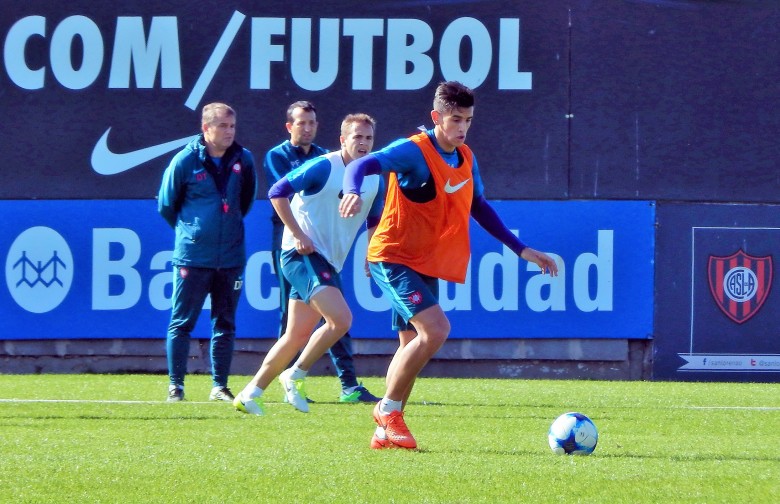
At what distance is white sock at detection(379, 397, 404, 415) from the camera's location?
6.33 m

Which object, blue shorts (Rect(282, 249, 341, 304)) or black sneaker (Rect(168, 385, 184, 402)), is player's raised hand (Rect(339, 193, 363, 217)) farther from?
black sneaker (Rect(168, 385, 184, 402))

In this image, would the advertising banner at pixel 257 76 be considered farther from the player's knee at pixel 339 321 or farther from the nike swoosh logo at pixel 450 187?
the nike swoosh logo at pixel 450 187

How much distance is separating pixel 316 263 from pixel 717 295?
206 inches

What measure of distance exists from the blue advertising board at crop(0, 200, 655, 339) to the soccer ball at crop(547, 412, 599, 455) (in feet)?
18.7

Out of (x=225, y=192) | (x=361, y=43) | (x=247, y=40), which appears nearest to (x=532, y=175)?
(x=361, y=43)

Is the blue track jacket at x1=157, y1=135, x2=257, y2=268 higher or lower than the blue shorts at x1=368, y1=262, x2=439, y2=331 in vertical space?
higher

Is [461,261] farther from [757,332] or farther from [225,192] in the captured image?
[757,332]

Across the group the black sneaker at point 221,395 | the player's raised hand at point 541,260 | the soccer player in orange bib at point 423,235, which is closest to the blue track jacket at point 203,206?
the black sneaker at point 221,395

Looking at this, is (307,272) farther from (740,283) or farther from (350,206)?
(740,283)

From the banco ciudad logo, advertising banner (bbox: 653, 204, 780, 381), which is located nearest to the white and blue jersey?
the banco ciudad logo

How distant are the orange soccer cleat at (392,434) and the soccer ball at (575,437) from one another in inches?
27.4

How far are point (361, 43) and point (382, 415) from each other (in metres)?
6.42

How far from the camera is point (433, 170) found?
20.9ft

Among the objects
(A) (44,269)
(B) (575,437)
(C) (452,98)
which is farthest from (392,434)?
(A) (44,269)
